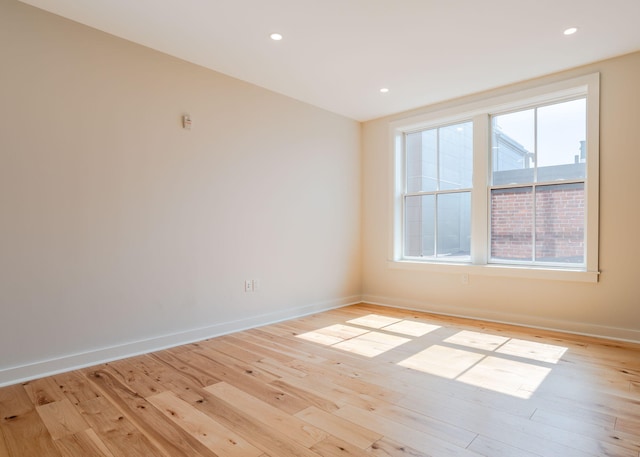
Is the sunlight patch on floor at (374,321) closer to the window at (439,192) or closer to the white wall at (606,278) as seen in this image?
the white wall at (606,278)

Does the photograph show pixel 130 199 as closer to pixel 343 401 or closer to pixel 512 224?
pixel 343 401

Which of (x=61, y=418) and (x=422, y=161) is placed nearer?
(x=61, y=418)

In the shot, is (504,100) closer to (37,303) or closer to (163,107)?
(163,107)

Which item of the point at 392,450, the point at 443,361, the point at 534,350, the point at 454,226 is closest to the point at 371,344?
the point at 443,361

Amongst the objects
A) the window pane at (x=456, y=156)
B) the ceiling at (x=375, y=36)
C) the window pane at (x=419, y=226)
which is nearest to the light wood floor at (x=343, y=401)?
the window pane at (x=419, y=226)

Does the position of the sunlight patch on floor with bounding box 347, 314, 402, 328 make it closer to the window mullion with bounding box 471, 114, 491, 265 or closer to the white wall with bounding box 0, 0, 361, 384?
the white wall with bounding box 0, 0, 361, 384

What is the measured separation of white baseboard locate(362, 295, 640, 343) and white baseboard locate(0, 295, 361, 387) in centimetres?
132

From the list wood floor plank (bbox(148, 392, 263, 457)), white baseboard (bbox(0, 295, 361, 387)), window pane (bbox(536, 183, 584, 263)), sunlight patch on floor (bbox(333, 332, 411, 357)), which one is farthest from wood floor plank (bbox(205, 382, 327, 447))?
window pane (bbox(536, 183, 584, 263))

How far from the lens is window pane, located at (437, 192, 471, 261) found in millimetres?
4398

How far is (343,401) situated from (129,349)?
74.0 inches

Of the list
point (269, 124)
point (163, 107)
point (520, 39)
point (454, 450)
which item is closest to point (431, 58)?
point (520, 39)

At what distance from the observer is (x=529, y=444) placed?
5.66 feet

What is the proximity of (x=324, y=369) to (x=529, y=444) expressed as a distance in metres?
1.36

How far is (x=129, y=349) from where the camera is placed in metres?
2.99
